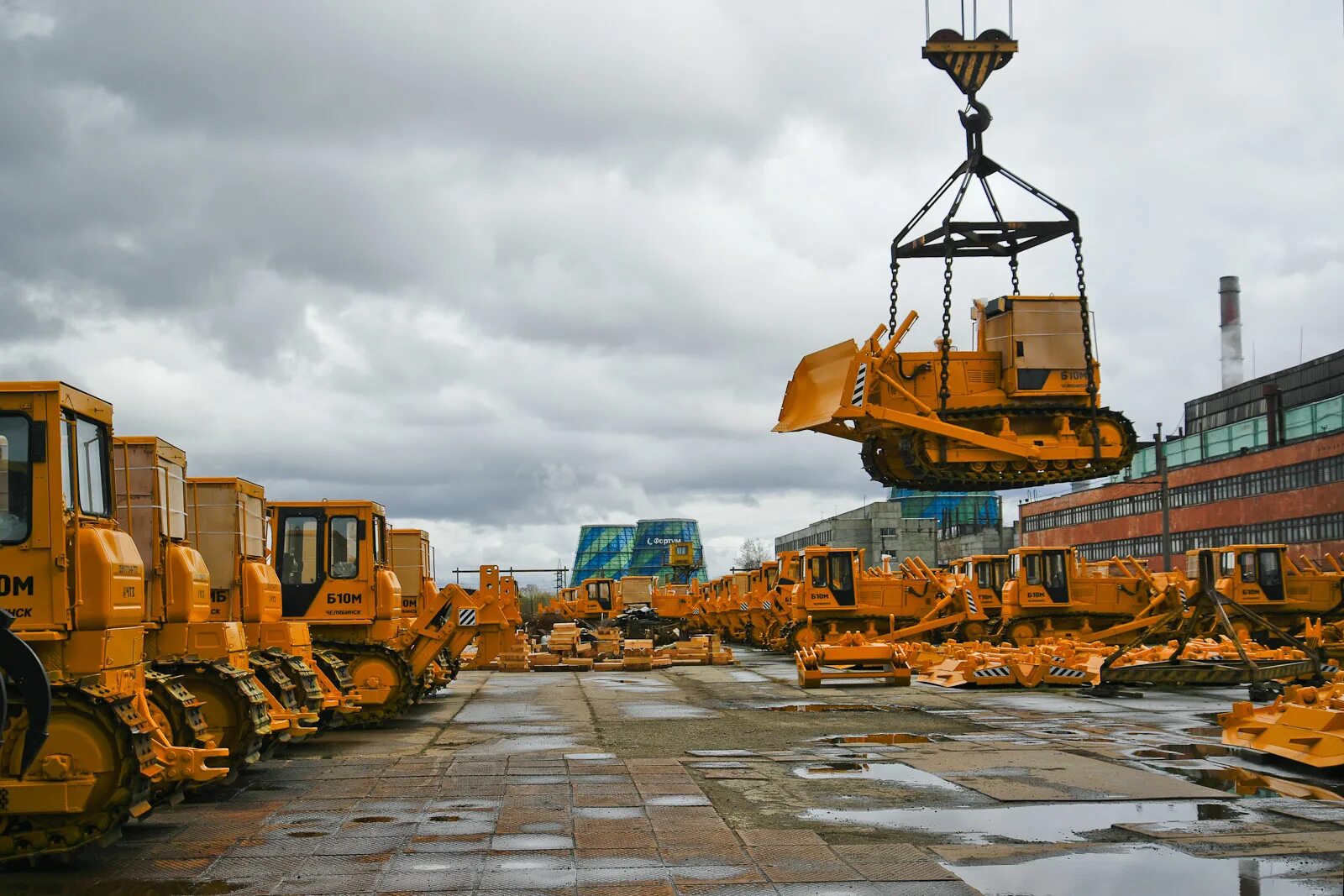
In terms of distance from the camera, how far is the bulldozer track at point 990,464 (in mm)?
16453

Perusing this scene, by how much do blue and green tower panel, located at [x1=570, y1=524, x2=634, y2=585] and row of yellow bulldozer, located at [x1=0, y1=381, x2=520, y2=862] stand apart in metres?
73.8

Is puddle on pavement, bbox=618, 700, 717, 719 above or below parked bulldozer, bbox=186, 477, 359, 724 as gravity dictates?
below

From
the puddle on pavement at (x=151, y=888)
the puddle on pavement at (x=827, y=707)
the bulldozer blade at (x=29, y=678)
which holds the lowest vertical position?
the puddle on pavement at (x=827, y=707)

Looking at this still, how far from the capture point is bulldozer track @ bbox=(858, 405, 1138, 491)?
54.0 ft

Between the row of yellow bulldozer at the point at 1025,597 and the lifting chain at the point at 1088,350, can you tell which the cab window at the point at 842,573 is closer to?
the row of yellow bulldozer at the point at 1025,597

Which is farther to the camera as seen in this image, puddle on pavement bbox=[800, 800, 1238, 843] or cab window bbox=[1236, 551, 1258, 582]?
cab window bbox=[1236, 551, 1258, 582]

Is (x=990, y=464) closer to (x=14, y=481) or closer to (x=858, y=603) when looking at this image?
(x=14, y=481)

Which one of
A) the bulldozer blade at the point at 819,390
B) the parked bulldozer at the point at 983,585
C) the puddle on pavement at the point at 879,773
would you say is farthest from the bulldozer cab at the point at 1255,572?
the puddle on pavement at the point at 879,773

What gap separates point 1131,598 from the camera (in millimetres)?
34344

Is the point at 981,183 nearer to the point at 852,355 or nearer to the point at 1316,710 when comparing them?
the point at 852,355

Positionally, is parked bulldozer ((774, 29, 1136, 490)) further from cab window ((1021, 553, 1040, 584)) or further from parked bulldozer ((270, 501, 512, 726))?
cab window ((1021, 553, 1040, 584))

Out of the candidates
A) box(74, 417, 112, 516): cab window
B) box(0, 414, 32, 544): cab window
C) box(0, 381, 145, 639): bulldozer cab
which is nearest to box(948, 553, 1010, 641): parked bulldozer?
box(74, 417, 112, 516): cab window

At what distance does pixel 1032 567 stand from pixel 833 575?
510cm

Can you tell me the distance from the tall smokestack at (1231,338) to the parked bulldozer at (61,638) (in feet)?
239
